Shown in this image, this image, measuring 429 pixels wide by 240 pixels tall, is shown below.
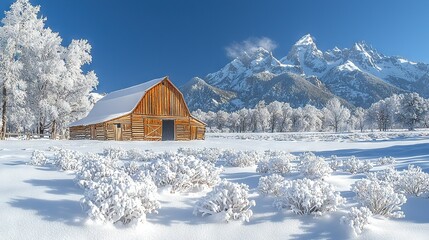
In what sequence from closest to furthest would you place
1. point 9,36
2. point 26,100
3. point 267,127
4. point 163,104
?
1. point 9,36
2. point 26,100
3. point 163,104
4. point 267,127

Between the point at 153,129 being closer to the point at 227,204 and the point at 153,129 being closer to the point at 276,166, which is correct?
the point at 276,166

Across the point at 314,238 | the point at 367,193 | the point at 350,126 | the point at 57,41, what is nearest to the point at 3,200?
the point at 314,238

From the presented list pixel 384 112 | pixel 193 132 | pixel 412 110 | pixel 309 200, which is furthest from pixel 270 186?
pixel 384 112

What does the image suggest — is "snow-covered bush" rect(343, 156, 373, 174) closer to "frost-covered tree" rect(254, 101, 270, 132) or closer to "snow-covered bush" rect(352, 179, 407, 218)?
"snow-covered bush" rect(352, 179, 407, 218)

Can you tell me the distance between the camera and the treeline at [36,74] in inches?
1140

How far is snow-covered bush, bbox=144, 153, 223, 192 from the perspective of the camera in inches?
267

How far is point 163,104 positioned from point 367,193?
2932 cm

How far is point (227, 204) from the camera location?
557 centimetres

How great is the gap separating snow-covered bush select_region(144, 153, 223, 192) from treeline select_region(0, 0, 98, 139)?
86.6 feet

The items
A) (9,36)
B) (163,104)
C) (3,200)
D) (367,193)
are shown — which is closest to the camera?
(3,200)

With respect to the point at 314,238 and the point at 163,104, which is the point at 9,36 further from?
the point at 314,238

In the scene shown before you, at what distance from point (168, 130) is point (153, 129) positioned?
2.51 metres

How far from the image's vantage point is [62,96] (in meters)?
33.2

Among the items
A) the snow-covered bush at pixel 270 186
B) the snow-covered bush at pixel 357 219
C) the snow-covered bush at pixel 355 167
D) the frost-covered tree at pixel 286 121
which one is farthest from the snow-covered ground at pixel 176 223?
the frost-covered tree at pixel 286 121
